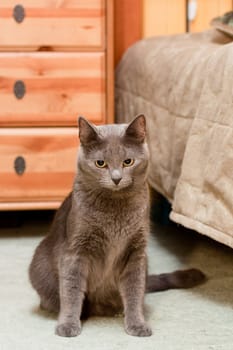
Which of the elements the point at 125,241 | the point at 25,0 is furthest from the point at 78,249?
the point at 25,0

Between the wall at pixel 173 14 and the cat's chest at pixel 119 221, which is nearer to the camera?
the cat's chest at pixel 119 221

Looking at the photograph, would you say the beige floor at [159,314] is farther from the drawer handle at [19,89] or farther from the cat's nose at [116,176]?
the drawer handle at [19,89]

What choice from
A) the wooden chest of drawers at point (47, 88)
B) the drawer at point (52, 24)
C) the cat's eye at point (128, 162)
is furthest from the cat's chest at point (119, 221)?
the drawer at point (52, 24)

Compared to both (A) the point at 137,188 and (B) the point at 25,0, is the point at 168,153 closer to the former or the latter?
(A) the point at 137,188

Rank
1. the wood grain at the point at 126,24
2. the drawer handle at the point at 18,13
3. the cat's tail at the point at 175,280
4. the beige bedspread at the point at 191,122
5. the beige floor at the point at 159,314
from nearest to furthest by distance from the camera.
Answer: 1. the beige floor at the point at 159,314
2. the beige bedspread at the point at 191,122
3. the cat's tail at the point at 175,280
4. the drawer handle at the point at 18,13
5. the wood grain at the point at 126,24

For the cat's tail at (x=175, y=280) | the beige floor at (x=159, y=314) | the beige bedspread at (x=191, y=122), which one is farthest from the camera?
the cat's tail at (x=175, y=280)

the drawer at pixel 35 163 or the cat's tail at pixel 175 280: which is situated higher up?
the drawer at pixel 35 163

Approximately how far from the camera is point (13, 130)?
1.99 meters

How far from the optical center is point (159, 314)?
4.57ft

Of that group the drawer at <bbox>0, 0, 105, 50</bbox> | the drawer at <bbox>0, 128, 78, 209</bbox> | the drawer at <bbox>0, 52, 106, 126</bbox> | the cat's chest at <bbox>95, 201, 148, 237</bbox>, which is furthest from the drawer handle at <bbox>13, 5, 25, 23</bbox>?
the cat's chest at <bbox>95, 201, 148, 237</bbox>

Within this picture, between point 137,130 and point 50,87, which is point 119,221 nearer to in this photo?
point 137,130

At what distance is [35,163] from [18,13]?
1.51ft

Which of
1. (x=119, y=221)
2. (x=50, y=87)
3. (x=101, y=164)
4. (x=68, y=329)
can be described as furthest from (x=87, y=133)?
(x=50, y=87)

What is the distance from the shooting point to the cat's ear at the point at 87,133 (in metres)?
1.26
